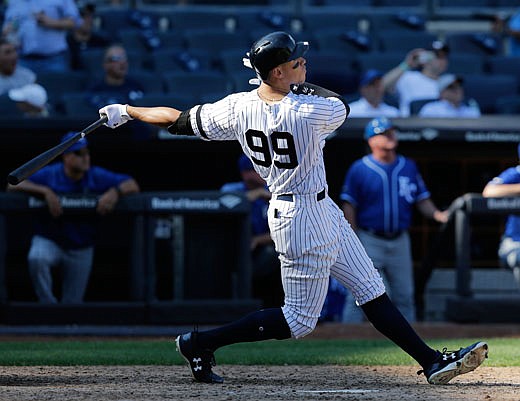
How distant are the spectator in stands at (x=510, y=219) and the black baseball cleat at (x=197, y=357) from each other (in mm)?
3720

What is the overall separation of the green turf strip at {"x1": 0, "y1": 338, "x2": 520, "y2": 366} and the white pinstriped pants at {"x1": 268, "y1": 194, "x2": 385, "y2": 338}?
130 cm

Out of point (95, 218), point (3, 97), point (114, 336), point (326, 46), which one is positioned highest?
point (326, 46)

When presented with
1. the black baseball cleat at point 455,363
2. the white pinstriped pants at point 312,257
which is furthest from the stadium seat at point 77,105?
the black baseball cleat at point 455,363

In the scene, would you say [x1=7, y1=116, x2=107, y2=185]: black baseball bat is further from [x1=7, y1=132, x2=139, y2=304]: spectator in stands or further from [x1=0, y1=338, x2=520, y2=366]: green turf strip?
[x1=7, y1=132, x2=139, y2=304]: spectator in stands

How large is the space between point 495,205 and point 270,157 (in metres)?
3.95

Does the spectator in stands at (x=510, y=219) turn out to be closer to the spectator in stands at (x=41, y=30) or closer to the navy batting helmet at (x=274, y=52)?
the navy batting helmet at (x=274, y=52)

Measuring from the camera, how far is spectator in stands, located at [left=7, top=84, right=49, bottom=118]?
878cm

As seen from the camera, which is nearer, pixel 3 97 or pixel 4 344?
pixel 4 344

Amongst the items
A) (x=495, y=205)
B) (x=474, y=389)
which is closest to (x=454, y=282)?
(x=495, y=205)

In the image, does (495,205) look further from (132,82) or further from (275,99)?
(275,99)

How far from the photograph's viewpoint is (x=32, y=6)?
10.2 m

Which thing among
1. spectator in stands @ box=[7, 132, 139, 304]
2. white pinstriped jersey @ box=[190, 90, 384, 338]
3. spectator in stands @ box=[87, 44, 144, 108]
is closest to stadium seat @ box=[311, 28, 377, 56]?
spectator in stands @ box=[87, 44, 144, 108]

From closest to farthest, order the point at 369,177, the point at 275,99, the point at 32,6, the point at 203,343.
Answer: the point at 275,99, the point at 203,343, the point at 369,177, the point at 32,6

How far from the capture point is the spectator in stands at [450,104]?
929 centimetres
